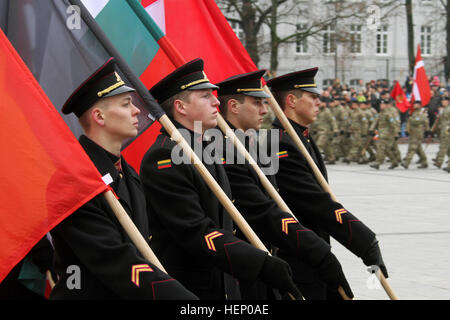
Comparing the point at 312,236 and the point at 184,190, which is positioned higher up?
the point at 184,190

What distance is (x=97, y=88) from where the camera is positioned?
3232 millimetres

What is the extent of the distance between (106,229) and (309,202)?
1.96 metres

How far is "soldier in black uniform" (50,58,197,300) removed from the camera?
2789mm

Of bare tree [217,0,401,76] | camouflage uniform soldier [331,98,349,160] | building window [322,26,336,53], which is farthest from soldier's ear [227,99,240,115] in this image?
building window [322,26,336,53]

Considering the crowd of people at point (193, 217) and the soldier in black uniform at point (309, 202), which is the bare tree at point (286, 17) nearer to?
the soldier in black uniform at point (309, 202)

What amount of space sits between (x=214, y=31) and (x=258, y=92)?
96 centimetres

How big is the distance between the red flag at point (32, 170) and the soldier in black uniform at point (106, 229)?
0.07m

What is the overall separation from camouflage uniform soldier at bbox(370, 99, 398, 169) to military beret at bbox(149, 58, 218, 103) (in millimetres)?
15779

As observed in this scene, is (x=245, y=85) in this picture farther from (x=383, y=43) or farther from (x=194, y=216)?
(x=383, y=43)

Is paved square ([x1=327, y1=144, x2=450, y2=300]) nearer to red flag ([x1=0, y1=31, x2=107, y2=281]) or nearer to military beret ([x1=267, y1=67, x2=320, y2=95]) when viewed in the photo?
military beret ([x1=267, y1=67, x2=320, y2=95])

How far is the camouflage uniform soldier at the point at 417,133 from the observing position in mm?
18812

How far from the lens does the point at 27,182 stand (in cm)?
284

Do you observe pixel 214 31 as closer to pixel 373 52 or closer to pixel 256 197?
pixel 256 197
